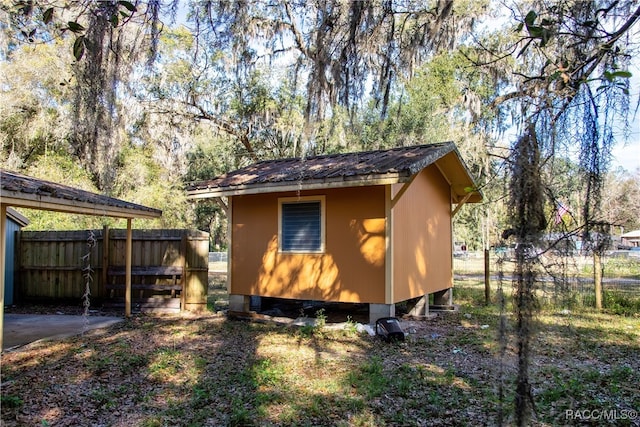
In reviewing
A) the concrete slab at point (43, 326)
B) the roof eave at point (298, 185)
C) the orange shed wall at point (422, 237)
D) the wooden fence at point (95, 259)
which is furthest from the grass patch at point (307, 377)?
the roof eave at point (298, 185)

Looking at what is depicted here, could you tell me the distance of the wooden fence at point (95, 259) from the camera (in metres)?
9.30

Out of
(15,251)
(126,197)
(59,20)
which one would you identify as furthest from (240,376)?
(126,197)

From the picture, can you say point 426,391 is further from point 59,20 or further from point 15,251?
point 15,251

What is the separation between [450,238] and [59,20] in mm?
8701

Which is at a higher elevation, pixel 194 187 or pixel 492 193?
pixel 194 187

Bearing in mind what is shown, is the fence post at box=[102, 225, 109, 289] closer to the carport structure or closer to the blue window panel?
the carport structure

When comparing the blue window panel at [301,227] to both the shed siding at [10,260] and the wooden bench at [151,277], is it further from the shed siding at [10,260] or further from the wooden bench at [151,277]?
the shed siding at [10,260]

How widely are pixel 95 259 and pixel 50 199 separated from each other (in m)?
4.42

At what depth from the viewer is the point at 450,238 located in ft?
34.1

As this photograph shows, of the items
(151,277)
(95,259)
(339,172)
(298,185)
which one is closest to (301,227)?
(298,185)

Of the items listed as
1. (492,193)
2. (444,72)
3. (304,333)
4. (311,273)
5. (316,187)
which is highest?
(444,72)

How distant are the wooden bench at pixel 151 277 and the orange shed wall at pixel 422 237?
14.9ft

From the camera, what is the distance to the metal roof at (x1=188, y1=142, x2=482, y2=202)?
A: 6814 millimetres

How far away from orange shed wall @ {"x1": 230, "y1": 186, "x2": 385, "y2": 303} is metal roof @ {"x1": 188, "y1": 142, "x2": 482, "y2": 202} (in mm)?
463
